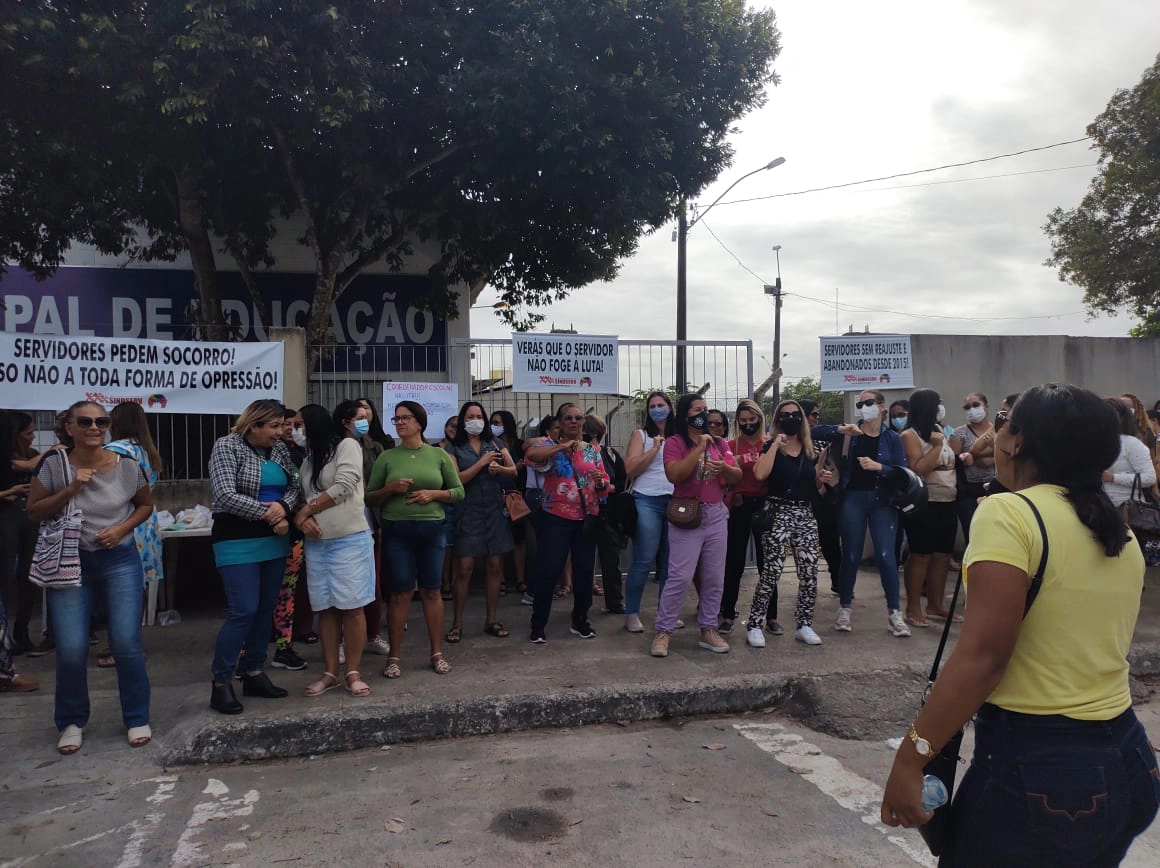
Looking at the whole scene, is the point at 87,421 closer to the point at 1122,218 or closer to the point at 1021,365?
the point at 1021,365

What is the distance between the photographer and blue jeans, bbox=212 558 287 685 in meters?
4.71

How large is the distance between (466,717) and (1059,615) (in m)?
3.58

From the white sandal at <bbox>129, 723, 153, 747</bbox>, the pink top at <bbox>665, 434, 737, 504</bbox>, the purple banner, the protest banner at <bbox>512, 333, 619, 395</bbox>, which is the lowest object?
the white sandal at <bbox>129, 723, 153, 747</bbox>

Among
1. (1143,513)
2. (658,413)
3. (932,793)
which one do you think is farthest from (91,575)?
(1143,513)

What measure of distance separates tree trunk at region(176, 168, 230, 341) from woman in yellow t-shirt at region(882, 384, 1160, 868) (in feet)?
31.5

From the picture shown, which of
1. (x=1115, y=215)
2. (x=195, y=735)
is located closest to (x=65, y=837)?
(x=195, y=735)

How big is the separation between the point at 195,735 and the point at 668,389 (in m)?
5.36

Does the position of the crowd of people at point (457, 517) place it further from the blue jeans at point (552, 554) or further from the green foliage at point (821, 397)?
the green foliage at point (821, 397)

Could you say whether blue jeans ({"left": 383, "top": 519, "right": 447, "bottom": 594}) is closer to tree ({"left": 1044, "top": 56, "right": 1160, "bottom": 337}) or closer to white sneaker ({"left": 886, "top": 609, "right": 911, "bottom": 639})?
white sneaker ({"left": 886, "top": 609, "right": 911, "bottom": 639})

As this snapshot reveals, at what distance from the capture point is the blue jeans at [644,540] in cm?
650

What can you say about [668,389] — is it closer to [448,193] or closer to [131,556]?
[448,193]

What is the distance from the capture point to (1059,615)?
1.83 metres

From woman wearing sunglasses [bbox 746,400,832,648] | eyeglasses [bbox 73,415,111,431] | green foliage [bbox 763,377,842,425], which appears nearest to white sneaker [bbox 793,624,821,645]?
woman wearing sunglasses [bbox 746,400,832,648]

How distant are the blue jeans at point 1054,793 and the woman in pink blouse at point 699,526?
4.08m
